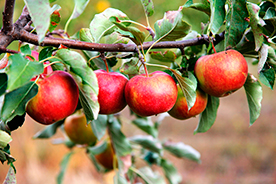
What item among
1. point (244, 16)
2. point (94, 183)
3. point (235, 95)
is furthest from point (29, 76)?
point (235, 95)

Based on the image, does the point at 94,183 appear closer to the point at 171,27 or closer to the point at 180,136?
the point at 180,136

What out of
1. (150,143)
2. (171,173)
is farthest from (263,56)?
(171,173)

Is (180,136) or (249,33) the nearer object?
(249,33)

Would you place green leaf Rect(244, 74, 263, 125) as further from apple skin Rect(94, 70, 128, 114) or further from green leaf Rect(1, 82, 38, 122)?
green leaf Rect(1, 82, 38, 122)

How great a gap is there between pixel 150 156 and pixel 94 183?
1.42m

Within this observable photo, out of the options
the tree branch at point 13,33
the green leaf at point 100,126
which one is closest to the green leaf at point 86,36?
the tree branch at point 13,33

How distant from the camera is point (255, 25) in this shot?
48 centimetres

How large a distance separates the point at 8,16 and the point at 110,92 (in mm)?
207

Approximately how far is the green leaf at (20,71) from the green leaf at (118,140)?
59cm

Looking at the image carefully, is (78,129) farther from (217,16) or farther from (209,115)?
(217,16)

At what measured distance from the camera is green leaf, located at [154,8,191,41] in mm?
464

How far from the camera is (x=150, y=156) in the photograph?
1.17 m

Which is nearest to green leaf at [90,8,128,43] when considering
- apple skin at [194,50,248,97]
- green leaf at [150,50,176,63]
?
green leaf at [150,50,176,63]

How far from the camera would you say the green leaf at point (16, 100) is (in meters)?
0.37
